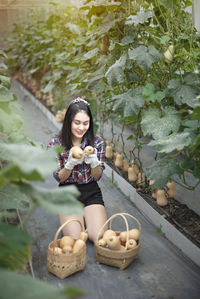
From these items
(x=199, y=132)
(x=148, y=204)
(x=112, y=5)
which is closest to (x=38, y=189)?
(x=199, y=132)

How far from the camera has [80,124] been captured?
2.46 metres

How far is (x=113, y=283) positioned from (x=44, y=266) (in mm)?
399

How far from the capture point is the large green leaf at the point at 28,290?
564 mm

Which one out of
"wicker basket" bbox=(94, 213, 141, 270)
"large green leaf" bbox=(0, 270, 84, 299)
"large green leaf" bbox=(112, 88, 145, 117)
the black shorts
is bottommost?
"wicker basket" bbox=(94, 213, 141, 270)

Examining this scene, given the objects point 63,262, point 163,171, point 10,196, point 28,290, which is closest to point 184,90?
point 163,171

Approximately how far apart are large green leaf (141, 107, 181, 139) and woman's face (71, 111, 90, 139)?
0.37 m

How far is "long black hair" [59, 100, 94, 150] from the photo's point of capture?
2477 mm

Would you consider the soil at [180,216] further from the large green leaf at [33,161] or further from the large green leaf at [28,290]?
the large green leaf at [28,290]

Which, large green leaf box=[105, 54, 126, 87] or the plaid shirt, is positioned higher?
large green leaf box=[105, 54, 126, 87]

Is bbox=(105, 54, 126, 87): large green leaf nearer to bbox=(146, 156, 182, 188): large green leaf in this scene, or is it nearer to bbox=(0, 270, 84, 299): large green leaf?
bbox=(146, 156, 182, 188): large green leaf

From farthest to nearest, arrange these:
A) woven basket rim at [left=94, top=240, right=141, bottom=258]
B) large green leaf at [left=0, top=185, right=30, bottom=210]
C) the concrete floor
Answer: woven basket rim at [left=94, top=240, right=141, bottom=258] → the concrete floor → large green leaf at [left=0, top=185, right=30, bottom=210]

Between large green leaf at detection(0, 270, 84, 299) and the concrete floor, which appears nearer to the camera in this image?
large green leaf at detection(0, 270, 84, 299)

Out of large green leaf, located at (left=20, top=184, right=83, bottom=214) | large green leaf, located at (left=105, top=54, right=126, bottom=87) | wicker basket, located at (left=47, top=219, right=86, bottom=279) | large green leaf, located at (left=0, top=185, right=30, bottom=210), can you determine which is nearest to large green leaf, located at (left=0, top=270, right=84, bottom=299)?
large green leaf, located at (left=20, top=184, right=83, bottom=214)

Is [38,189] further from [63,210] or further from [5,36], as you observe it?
[5,36]
